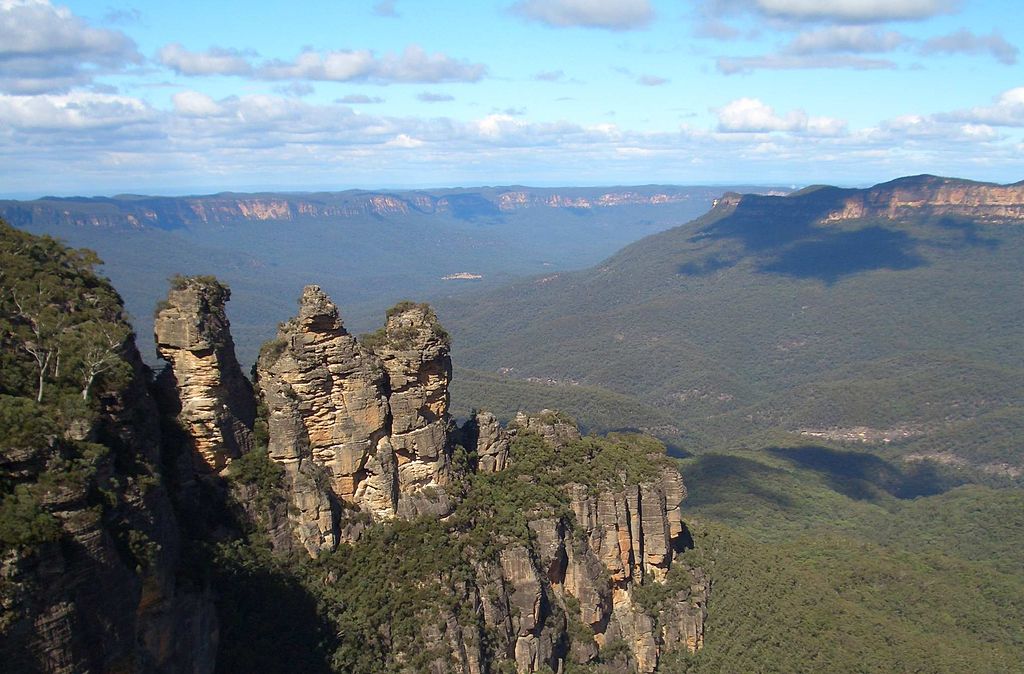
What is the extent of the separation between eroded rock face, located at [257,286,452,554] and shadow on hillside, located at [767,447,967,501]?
74.7 meters

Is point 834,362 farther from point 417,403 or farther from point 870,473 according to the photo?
point 417,403

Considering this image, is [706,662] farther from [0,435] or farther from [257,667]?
[0,435]

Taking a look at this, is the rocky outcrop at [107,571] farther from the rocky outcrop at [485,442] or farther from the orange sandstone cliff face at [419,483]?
the rocky outcrop at [485,442]

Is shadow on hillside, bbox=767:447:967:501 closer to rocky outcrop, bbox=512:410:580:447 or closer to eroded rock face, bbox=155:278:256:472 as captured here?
rocky outcrop, bbox=512:410:580:447

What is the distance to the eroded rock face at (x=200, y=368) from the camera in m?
29.1

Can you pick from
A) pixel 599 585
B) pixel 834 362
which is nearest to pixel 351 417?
pixel 599 585

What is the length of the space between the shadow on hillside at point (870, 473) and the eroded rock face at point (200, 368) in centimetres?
8271

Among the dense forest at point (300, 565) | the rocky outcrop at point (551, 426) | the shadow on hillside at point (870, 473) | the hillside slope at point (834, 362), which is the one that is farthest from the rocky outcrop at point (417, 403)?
the hillside slope at point (834, 362)

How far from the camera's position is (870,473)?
10869 centimetres

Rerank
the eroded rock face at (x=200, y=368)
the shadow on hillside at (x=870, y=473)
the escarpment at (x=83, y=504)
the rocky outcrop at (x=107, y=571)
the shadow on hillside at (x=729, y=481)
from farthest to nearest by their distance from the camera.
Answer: the shadow on hillside at (x=870, y=473), the shadow on hillside at (x=729, y=481), the eroded rock face at (x=200, y=368), the escarpment at (x=83, y=504), the rocky outcrop at (x=107, y=571)

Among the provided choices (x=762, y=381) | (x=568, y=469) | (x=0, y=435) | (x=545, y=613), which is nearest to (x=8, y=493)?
(x=0, y=435)

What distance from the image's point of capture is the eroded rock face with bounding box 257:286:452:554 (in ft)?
105

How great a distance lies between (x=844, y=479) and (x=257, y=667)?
88.3 meters

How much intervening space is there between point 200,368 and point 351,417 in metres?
6.27
